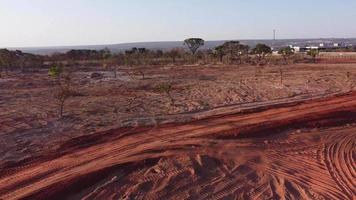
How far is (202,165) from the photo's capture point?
1459 centimetres

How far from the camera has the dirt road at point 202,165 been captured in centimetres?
1276

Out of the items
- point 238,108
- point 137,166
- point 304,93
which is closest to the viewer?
point 137,166

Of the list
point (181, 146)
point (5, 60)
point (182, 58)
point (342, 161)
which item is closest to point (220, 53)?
point (182, 58)

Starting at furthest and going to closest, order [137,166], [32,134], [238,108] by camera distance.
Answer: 1. [238,108]
2. [32,134]
3. [137,166]

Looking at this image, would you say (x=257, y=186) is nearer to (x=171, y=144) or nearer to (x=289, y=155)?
(x=289, y=155)

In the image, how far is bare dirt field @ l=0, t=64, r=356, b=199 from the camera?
42.5ft

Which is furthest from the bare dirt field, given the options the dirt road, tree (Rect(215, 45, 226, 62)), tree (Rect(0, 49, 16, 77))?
tree (Rect(215, 45, 226, 62))

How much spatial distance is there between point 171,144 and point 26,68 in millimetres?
48061

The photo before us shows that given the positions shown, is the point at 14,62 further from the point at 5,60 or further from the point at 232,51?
the point at 232,51

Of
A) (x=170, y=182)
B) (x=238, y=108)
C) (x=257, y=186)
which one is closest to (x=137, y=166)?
(x=170, y=182)

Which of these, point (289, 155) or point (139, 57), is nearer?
point (289, 155)

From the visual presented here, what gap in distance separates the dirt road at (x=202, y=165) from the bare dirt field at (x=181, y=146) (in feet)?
0.11

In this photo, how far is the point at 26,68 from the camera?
59.9m

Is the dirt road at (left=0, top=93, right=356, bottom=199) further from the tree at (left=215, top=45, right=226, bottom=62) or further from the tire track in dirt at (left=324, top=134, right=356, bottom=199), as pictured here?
the tree at (left=215, top=45, right=226, bottom=62)
